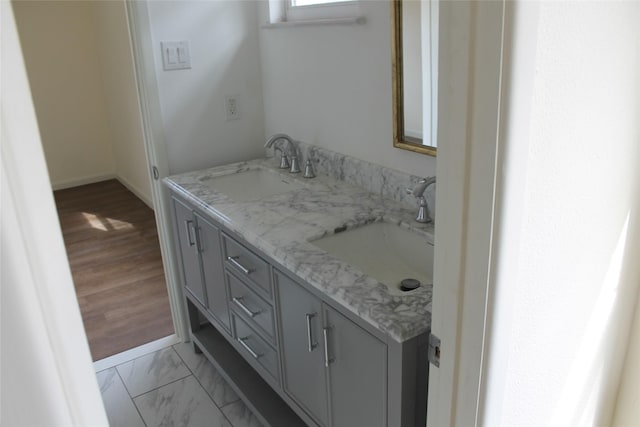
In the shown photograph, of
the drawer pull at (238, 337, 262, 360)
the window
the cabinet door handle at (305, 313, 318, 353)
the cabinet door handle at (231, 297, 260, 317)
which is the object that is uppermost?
the window

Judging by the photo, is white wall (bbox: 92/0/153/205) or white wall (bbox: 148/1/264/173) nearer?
white wall (bbox: 148/1/264/173)

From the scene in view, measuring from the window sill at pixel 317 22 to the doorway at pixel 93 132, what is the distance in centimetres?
171

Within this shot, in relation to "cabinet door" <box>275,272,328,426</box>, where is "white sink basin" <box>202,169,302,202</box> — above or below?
above

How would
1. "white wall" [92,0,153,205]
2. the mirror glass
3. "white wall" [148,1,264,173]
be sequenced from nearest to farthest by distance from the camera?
the mirror glass
"white wall" [148,1,264,173]
"white wall" [92,0,153,205]

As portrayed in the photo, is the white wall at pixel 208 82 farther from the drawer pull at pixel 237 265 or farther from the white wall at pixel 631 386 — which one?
the white wall at pixel 631 386

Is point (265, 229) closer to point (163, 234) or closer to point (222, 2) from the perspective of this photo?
point (163, 234)

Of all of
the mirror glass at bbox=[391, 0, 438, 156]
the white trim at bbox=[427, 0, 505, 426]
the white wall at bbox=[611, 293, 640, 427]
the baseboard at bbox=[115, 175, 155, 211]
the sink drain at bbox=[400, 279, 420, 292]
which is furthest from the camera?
the baseboard at bbox=[115, 175, 155, 211]

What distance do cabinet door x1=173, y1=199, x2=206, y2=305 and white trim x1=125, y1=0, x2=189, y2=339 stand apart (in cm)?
10

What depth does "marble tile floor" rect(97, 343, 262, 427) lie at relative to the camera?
218 cm

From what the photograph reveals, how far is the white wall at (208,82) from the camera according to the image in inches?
89.9

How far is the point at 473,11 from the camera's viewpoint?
751 mm

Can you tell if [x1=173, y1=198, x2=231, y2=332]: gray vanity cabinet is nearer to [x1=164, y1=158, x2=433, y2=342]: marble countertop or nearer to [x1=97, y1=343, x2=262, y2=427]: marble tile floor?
[x1=164, y1=158, x2=433, y2=342]: marble countertop

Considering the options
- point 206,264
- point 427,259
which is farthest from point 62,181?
point 427,259

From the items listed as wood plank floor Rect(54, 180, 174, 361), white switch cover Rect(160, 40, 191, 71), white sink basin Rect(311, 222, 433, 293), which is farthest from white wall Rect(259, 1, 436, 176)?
wood plank floor Rect(54, 180, 174, 361)
